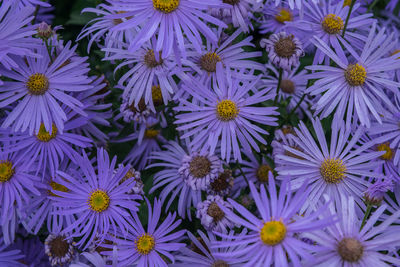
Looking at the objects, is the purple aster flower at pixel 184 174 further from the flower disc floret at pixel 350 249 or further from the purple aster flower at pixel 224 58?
the flower disc floret at pixel 350 249

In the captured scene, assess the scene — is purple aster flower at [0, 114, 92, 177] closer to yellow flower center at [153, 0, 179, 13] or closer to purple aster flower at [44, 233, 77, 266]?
purple aster flower at [44, 233, 77, 266]

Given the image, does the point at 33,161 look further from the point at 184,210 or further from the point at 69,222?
the point at 184,210

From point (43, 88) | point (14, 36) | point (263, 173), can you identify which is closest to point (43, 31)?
point (14, 36)

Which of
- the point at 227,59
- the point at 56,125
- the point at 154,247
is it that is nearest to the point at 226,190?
the point at 154,247

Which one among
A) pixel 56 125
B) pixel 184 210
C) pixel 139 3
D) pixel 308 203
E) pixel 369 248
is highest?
pixel 139 3

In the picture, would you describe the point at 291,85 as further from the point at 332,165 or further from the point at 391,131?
the point at 332,165

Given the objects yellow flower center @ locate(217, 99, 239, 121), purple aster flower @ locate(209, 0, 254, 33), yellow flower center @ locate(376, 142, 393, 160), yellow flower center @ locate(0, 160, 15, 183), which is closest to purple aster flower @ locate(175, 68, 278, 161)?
yellow flower center @ locate(217, 99, 239, 121)
